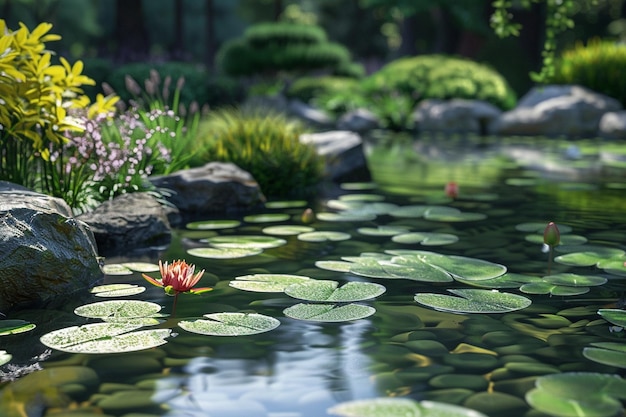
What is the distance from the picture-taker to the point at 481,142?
14398mm

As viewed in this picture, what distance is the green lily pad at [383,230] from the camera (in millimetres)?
5680

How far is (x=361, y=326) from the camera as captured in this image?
140 inches

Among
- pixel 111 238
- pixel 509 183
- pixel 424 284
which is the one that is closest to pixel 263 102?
pixel 509 183

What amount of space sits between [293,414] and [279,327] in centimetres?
91

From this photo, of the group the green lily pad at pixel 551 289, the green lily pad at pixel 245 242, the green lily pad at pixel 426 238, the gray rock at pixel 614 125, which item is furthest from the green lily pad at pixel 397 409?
the gray rock at pixel 614 125

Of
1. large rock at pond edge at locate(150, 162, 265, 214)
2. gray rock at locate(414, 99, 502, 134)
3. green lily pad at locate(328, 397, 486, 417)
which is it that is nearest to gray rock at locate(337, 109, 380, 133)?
gray rock at locate(414, 99, 502, 134)

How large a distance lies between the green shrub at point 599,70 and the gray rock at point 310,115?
5.07 meters

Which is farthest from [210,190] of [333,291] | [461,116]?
[461,116]

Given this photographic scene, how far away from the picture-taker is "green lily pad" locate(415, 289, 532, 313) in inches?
149

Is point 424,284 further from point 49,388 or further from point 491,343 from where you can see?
point 49,388

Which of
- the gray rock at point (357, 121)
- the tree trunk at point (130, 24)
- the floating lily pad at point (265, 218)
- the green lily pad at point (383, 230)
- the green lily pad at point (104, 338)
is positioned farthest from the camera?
the tree trunk at point (130, 24)

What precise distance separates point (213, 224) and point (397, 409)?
3.80 metres

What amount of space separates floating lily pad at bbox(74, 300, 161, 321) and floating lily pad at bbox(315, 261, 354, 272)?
1.15 m

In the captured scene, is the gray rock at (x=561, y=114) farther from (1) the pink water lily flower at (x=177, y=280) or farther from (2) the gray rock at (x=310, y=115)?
(1) the pink water lily flower at (x=177, y=280)
